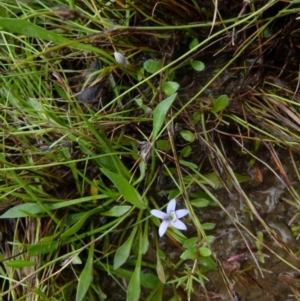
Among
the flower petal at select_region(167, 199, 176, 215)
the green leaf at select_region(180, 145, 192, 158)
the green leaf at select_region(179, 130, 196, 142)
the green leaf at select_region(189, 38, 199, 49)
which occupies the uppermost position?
the green leaf at select_region(189, 38, 199, 49)

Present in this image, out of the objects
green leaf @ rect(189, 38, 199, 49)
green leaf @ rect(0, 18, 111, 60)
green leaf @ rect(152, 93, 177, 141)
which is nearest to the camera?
green leaf @ rect(0, 18, 111, 60)

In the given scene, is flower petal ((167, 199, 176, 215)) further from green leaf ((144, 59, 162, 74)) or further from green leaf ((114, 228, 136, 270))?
green leaf ((144, 59, 162, 74))

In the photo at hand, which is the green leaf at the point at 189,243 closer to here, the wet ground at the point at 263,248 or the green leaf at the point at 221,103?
the wet ground at the point at 263,248

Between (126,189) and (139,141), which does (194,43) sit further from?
(126,189)

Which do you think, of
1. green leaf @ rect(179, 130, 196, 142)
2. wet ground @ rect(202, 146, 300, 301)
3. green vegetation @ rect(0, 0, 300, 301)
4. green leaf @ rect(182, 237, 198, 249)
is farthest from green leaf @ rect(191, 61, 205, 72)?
green leaf @ rect(182, 237, 198, 249)

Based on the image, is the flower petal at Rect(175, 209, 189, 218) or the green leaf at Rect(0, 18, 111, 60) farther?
the flower petal at Rect(175, 209, 189, 218)

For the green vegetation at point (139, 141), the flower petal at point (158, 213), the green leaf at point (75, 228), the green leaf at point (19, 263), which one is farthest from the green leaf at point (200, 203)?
the green leaf at point (19, 263)

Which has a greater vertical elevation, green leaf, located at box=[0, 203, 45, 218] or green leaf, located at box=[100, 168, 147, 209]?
green leaf, located at box=[100, 168, 147, 209]

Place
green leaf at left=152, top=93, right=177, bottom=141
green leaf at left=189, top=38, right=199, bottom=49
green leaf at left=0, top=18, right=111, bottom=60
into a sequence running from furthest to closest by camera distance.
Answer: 1. green leaf at left=189, top=38, right=199, bottom=49
2. green leaf at left=152, top=93, right=177, bottom=141
3. green leaf at left=0, top=18, right=111, bottom=60
